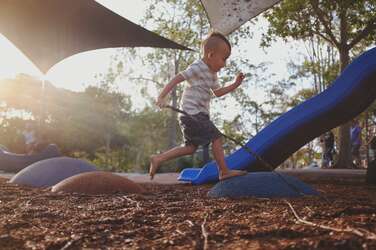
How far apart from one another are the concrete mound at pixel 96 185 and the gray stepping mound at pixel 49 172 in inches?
54.4

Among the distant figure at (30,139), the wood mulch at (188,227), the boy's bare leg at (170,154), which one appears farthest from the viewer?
the distant figure at (30,139)

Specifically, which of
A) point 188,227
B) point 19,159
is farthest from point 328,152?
point 188,227

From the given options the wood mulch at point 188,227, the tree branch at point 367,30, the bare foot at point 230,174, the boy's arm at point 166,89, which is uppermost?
the tree branch at point 367,30

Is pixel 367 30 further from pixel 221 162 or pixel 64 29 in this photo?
pixel 221 162

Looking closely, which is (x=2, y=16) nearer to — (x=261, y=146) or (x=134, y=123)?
(x=261, y=146)

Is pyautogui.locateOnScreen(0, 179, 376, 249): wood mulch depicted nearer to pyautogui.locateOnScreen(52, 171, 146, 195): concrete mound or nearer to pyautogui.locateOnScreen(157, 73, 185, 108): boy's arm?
pyautogui.locateOnScreen(157, 73, 185, 108): boy's arm

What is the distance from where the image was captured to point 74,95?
98.2ft

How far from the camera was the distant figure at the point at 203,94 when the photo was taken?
150 inches

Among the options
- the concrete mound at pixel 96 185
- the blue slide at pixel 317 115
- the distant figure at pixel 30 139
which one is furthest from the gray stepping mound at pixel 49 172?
the distant figure at pixel 30 139

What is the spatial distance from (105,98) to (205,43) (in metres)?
26.1

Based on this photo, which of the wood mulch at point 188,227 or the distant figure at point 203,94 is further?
the distant figure at point 203,94

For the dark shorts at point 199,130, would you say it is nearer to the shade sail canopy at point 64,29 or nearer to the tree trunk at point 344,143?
the shade sail canopy at point 64,29

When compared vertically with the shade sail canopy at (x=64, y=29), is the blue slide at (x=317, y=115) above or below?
below

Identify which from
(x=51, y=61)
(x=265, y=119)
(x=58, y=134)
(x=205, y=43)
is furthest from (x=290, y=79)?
(x=205, y=43)
